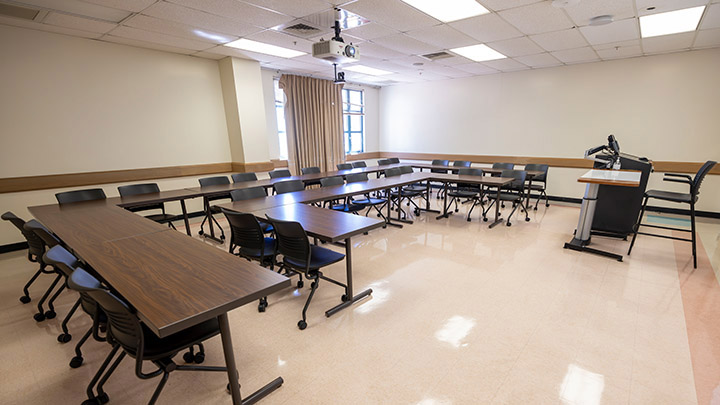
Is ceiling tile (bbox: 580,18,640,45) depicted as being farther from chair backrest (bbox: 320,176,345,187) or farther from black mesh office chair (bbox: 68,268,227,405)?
black mesh office chair (bbox: 68,268,227,405)

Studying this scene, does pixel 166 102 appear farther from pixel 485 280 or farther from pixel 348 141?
pixel 485 280

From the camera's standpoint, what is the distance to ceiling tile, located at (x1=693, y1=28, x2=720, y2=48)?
3.96 metres

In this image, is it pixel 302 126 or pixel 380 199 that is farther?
pixel 302 126

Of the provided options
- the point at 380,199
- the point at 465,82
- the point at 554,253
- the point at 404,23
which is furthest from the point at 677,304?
the point at 465,82

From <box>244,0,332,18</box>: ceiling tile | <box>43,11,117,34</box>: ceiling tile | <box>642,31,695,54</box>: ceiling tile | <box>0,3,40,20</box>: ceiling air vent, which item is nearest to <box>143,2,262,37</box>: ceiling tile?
<box>244,0,332,18</box>: ceiling tile

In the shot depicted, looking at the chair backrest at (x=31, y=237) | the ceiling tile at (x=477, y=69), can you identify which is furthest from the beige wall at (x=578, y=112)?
the chair backrest at (x=31, y=237)

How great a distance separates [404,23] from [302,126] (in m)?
3.70

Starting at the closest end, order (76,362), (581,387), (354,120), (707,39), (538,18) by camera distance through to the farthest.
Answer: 1. (581,387)
2. (76,362)
3. (538,18)
4. (707,39)
5. (354,120)

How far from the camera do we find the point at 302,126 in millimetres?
6777

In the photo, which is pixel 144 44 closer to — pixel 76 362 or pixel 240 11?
pixel 240 11

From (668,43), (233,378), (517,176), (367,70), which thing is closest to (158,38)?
(367,70)

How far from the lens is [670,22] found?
363 centimetres

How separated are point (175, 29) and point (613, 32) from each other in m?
5.60

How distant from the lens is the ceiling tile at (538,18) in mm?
3195
